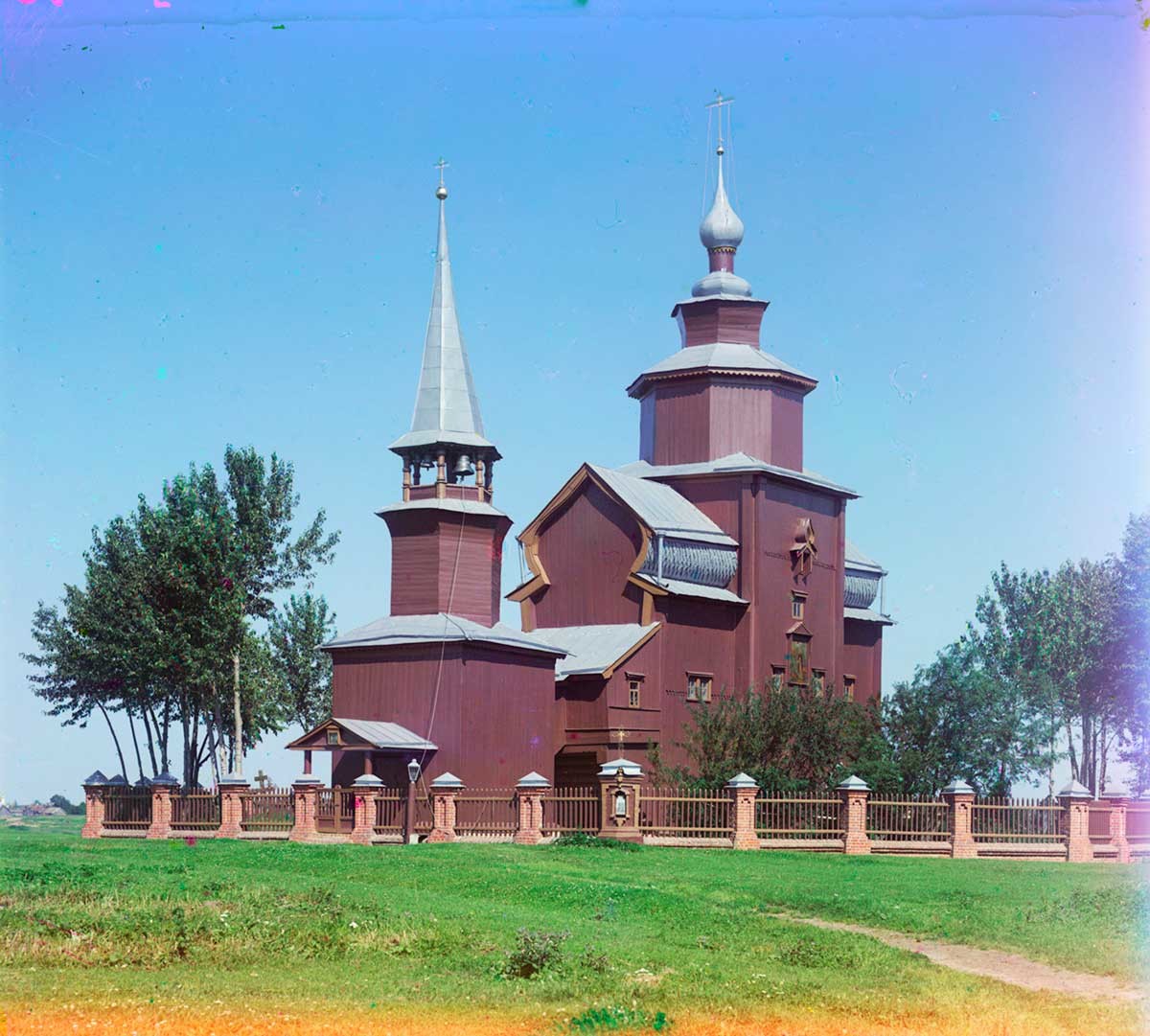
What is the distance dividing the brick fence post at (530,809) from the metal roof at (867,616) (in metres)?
20.3

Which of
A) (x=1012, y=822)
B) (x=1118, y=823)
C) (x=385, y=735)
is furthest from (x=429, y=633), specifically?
(x=1118, y=823)

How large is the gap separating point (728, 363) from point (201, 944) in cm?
3506

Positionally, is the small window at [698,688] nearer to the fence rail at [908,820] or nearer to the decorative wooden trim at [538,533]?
the decorative wooden trim at [538,533]

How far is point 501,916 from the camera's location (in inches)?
779

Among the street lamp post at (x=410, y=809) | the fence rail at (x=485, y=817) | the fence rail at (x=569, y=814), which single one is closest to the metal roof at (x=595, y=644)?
the fence rail at (x=485, y=817)

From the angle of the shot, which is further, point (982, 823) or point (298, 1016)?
point (982, 823)

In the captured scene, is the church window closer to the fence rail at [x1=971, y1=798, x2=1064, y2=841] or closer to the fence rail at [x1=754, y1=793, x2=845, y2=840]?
the fence rail at [x1=754, y1=793, x2=845, y2=840]

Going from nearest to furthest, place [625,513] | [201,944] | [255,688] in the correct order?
[201,944] < [625,513] < [255,688]

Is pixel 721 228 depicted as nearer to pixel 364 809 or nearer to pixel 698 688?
pixel 698 688

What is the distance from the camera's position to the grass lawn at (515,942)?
14.4 meters

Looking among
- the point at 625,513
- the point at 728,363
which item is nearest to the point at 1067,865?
the point at 625,513

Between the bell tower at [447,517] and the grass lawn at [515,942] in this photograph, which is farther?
the bell tower at [447,517]

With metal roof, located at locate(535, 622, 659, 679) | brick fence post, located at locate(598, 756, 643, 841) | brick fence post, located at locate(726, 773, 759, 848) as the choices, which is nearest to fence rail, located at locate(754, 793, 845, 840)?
brick fence post, located at locate(726, 773, 759, 848)

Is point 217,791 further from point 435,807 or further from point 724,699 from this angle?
point 724,699
